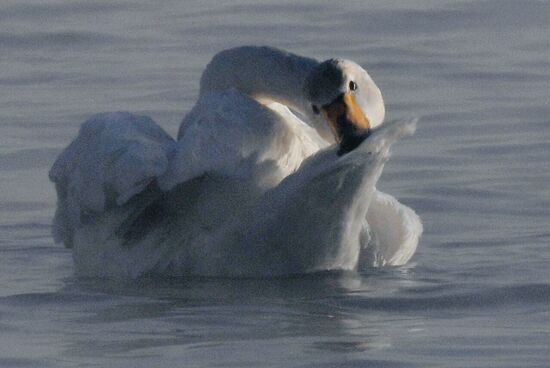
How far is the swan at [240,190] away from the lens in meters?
8.46

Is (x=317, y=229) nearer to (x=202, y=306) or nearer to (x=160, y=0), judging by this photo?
(x=202, y=306)

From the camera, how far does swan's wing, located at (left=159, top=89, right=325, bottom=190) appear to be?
842cm

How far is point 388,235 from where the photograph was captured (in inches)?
375

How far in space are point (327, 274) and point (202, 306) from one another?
2.60 ft

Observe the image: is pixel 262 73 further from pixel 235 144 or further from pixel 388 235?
pixel 235 144

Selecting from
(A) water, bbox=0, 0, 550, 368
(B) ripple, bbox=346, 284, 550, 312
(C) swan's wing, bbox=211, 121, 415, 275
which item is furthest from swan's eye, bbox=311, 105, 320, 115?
(B) ripple, bbox=346, 284, 550, 312

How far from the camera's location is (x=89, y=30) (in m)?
16.8

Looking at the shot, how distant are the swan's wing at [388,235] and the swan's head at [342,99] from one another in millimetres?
530

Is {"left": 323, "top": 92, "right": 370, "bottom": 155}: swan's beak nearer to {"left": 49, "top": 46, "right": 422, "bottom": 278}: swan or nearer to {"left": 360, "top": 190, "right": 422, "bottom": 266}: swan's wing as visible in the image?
{"left": 49, "top": 46, "right": 422, "bottom": 278}: swan

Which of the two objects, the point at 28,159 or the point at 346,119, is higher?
the point at 346,119

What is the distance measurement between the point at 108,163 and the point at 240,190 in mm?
641

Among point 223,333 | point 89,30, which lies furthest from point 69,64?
point 223,333

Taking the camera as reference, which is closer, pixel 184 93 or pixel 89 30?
pixel 184 93

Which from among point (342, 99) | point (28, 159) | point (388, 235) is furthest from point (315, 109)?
point (28, 159)
